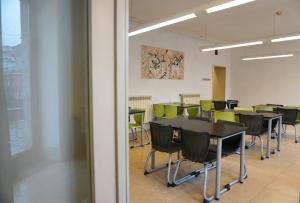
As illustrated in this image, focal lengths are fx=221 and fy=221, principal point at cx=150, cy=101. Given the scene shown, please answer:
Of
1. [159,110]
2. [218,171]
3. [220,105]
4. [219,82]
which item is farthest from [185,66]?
[218,171]

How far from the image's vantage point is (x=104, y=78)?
91 cm

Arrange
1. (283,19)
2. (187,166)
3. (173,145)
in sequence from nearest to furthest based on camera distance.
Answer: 1. (173,145)
2. (187,166)
3. (283,19)

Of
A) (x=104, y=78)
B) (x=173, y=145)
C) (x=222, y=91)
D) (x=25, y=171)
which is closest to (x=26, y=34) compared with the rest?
(x=104, y=78)

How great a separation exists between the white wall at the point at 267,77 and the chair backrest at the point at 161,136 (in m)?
6.32

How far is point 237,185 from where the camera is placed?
Answer: 2.89 meters

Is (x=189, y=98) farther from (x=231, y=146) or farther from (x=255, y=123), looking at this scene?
(x=231, y=146)

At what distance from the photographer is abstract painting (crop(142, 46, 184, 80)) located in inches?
239

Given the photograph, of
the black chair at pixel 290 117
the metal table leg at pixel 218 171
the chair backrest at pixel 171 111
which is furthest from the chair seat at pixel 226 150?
the black chair at pixel 290 117

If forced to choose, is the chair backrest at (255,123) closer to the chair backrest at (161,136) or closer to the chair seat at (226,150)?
the chair seat at (226,150)

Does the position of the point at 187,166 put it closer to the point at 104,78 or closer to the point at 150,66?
the point at 104,78

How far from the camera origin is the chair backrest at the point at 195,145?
2502 millimetres

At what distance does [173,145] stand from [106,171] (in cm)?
218

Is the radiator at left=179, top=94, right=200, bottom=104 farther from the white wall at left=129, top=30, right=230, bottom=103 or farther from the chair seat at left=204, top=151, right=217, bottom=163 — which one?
the chair seat at left=204, top=151, right=217, bottom=163

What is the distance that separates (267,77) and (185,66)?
3.42m
